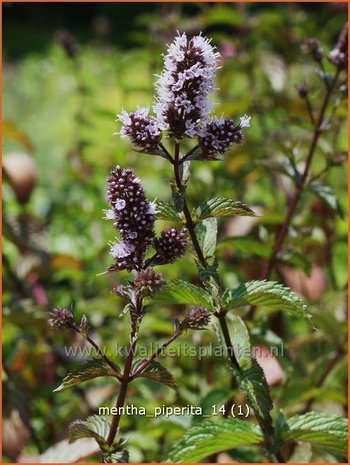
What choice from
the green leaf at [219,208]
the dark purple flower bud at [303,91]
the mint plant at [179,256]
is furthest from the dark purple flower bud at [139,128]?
the dark purple flower bud at [303,91]

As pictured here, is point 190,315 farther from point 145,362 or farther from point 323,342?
point 323,342

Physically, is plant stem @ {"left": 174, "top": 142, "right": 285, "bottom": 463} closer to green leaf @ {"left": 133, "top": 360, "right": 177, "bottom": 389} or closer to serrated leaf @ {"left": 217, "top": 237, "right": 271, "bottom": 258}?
green leaf @ {"left": 133, "top": 360, "right": 177, "bottom": 389}

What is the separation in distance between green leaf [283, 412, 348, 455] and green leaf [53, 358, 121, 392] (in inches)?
12.2

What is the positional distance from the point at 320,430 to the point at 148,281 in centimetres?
40

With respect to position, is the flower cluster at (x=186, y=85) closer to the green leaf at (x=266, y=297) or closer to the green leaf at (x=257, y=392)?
the green leaf at (x=266, y=297)

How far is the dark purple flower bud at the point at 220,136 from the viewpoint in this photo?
1004mm

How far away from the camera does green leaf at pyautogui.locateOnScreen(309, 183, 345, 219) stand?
155cm

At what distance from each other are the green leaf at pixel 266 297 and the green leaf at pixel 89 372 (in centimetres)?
19

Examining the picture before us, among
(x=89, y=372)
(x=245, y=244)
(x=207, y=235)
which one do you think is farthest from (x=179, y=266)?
(x=89, y=372)

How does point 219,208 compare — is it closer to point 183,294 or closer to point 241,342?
point 183,294

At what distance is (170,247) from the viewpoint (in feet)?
A: 3.34

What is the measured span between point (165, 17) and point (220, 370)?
1815 millimetres

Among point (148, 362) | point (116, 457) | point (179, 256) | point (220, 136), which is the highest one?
point (220, 136)

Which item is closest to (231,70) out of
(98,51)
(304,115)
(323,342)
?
(304,115)
